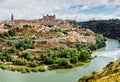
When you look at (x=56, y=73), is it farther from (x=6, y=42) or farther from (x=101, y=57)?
(x=6, y=42)

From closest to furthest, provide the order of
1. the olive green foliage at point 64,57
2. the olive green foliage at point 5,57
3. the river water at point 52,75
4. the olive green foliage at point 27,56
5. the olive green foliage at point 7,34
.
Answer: the river water at point 52,75, the olive green foliage at point 64,57, the olive green foliage at point 5,57, the olive green foliage at point 27,56, the olive green foliage at point 7,34

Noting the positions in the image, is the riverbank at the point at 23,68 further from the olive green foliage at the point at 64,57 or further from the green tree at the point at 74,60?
the green tree at the point at 74,60

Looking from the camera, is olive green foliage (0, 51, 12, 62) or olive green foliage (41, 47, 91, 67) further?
olive green foliage (0, 51, 12, 62)

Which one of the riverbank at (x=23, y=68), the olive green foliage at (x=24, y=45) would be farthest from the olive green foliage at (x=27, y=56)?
the olive green foliage at (x=24, y=45)

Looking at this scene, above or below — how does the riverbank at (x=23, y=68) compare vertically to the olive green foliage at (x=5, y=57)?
below

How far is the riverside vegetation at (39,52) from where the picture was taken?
4098 cm

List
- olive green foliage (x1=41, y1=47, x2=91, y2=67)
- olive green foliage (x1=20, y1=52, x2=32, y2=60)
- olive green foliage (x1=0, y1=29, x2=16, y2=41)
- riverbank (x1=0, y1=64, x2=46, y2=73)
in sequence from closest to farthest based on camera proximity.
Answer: riverbank (x1=0, y1=64, x2=46, y2=73), olive green foliage (x1=41, y1=47, x2=91, y2=67), olive green foliage (x1=20, y1=52, x2=32, y2=60), olive green foliage (x1=0, y1=29, x2=16, y2=41)

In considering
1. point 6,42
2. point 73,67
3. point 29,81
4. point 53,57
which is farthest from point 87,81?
point 6,42

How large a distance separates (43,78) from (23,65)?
283 inches

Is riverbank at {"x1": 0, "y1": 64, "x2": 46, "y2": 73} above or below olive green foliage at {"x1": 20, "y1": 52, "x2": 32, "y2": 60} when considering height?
below

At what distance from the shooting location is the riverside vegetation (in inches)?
1614

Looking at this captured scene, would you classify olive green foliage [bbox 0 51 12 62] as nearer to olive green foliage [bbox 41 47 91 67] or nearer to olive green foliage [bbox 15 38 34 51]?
olive green foliage [bbox 41 47 91 67]

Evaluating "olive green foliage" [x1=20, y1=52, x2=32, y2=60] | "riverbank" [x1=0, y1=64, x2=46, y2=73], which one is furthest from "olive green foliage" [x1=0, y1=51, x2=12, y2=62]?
"riverbank" [x1=0, y1=64, x2=46, y2=73]

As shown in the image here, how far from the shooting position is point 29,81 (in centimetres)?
3303
